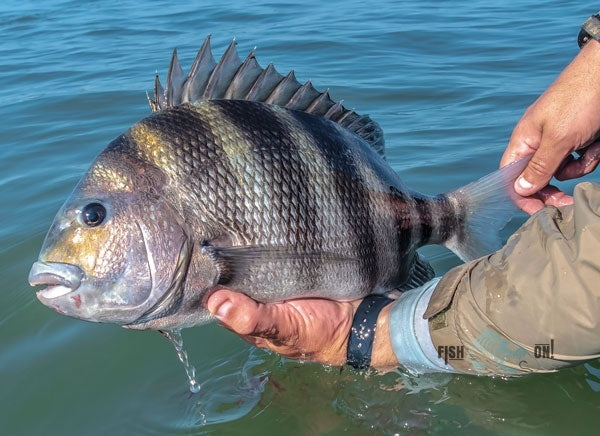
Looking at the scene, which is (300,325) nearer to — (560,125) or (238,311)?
(238,311)

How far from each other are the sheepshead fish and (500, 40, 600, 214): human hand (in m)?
0.57

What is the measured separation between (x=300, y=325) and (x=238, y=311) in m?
0.34

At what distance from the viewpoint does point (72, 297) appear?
6.81ft

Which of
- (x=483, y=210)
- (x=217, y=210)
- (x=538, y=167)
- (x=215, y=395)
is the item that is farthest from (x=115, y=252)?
(x=538, y=167)

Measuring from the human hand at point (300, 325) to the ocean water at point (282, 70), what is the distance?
0.54 ft

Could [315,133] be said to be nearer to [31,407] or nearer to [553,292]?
[553,292]

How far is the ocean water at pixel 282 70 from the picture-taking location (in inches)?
101

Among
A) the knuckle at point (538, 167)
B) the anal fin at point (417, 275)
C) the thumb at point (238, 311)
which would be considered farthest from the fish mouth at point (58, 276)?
the knuckle at point (538, 167)

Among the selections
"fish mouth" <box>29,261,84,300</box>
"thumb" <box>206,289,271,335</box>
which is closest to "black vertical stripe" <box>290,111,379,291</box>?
"thumb" <box>206,289,271,335</box>

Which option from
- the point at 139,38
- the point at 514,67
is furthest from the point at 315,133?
the point at 139,38

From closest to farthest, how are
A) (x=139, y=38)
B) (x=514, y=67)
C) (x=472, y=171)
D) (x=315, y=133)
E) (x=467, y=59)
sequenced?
1. (x=315, y=133)
2. (x=472, y=171)
3. (x=514, y=67)
4. (x=467, y=59)
5. (x=139, y=38)

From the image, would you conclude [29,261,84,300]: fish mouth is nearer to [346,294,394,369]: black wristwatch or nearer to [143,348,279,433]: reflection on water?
[143,348,279,433]: reflection on water

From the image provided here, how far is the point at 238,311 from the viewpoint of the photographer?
87.5 inches

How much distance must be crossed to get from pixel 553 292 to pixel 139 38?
8.54m
